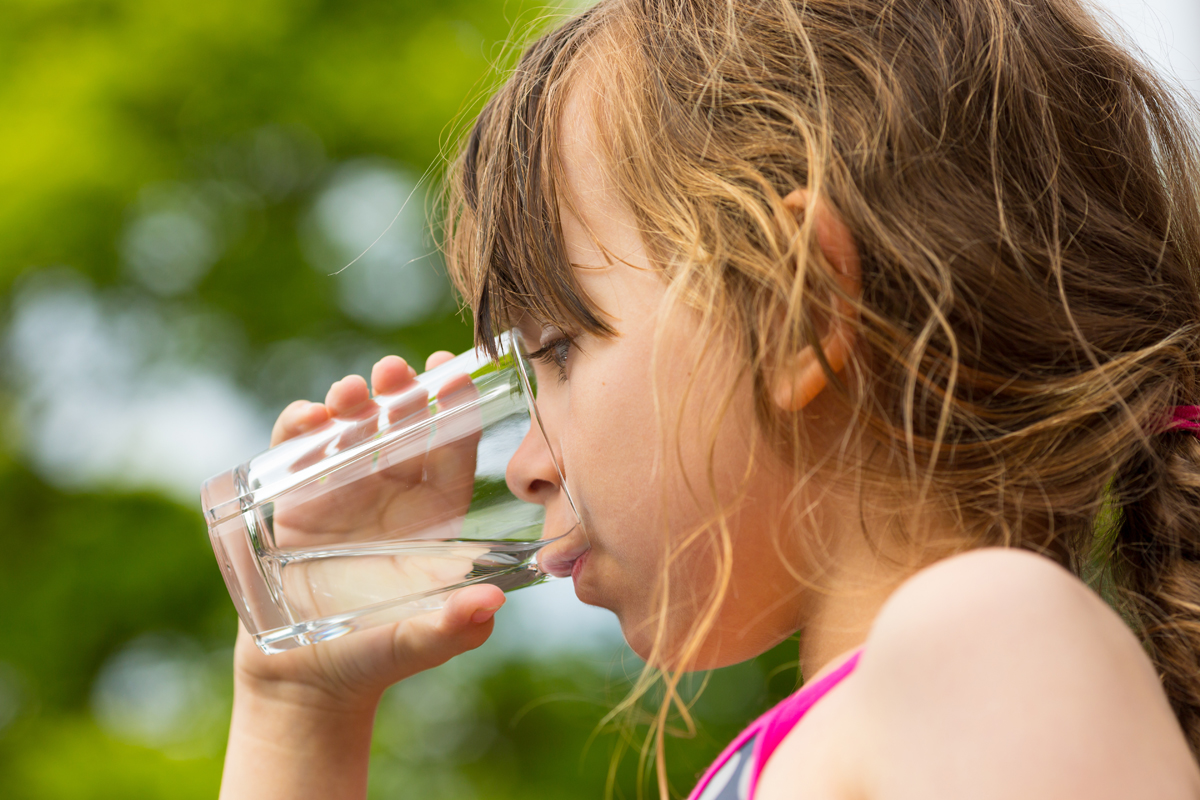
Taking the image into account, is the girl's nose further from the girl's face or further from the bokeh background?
the bokeh background

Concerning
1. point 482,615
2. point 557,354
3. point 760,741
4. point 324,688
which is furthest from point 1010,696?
point 324,688

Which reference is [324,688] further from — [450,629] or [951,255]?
[951,255]

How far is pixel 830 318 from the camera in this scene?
0.65m

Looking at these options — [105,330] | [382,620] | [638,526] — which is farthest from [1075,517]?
[105,330]

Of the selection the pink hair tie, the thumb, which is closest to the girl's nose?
the thumb

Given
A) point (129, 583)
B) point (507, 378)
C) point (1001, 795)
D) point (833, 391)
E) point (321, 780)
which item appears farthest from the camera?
point (129, 583)

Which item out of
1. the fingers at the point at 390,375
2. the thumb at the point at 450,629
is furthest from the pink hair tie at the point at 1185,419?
the fingers at the point at 390,375

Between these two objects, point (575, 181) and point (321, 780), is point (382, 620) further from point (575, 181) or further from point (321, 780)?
point (575, 181)

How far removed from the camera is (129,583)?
185 centimetres

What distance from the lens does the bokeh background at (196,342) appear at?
1834mm

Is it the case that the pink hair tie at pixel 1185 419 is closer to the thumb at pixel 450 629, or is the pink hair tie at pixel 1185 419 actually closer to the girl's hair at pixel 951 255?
the girl's hair at pixel 951 255

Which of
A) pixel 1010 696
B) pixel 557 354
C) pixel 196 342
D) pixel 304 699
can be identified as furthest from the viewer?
pixel 196 342

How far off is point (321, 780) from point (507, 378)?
491mm

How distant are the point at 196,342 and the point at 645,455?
5.03 ft
